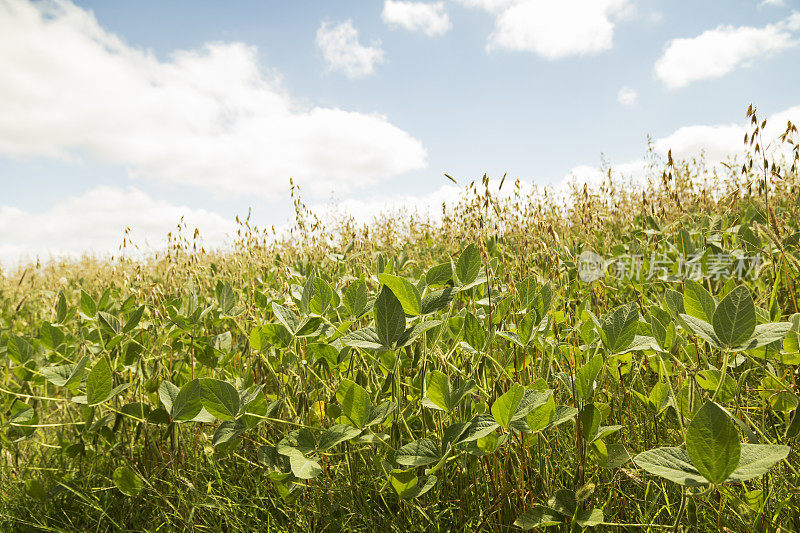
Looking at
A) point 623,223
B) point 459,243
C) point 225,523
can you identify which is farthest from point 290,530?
point 623,223

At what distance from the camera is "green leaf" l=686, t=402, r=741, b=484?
654 millimetres

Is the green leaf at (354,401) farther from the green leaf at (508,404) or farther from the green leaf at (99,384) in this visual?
the green leaf at (99,384)

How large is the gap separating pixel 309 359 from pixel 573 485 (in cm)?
79

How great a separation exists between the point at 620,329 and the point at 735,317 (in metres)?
0.23

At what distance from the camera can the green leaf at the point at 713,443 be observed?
0.65m

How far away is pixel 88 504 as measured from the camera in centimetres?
138

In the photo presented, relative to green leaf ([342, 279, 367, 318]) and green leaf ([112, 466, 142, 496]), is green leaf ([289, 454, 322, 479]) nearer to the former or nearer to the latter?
green leaf ([342, 279, 367, 318])

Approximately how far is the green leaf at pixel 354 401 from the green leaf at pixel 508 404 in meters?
0.27

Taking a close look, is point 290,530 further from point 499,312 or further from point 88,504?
point 499,312

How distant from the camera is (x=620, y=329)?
1003 millimetres

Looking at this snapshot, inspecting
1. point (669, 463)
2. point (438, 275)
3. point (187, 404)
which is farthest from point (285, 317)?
point (669, 463)

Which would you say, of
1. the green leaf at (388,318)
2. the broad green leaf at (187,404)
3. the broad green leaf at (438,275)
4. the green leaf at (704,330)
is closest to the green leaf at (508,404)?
the green leaf at (388,318)

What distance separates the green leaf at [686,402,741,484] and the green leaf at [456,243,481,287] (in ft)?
1.97

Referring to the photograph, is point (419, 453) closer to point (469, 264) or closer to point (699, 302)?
point (469, 264)
